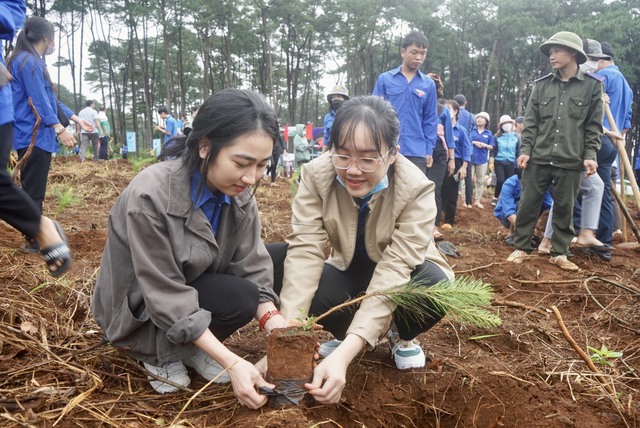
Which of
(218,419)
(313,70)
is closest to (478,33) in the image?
(313,70)

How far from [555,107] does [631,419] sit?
2821 millimetres

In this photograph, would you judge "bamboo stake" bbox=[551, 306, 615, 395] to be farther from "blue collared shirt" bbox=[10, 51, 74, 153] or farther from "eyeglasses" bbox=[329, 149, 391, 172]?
"blue collared shirt" bbox=[10, 51, 74, 153]

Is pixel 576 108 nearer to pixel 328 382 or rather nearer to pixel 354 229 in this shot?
pixel 354 229

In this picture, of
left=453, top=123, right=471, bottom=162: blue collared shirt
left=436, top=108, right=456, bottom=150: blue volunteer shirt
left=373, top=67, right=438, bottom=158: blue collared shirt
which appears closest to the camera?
left=373, top=67, right=438, bottom=158: blue collared shirt

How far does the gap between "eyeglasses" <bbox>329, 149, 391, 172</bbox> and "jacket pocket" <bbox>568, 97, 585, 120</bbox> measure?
2653mm

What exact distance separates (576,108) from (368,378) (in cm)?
293

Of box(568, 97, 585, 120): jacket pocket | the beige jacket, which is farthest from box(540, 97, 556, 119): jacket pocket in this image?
the beige jacket

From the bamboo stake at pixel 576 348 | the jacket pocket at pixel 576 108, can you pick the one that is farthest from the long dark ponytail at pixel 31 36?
the jacket pocket at pixel 576 108

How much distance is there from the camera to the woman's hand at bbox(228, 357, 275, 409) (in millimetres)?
1382

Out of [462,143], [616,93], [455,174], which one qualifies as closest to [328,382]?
[616,93]

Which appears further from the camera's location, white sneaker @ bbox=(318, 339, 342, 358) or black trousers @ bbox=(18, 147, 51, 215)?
black trousers @ bbox=(18, 147, 51, 215)

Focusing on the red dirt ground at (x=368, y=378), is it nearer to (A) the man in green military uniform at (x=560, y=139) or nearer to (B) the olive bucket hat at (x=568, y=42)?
(A) the man in green military uniform at (x=560, y=139)

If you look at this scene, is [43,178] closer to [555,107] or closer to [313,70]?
[555,107]

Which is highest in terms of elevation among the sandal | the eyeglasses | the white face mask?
the white face mask
